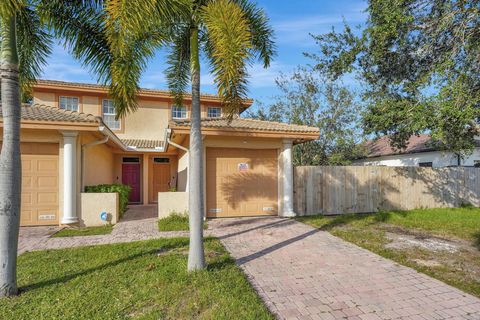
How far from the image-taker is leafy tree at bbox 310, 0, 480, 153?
727cm

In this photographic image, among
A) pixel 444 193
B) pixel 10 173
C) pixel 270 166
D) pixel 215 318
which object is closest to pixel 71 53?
pixel 10 173

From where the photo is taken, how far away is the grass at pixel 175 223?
7820 millimetres

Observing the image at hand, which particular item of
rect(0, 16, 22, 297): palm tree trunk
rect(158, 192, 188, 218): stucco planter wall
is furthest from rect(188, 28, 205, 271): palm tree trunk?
rect(158, 192, 188, 218): stucco planter wall

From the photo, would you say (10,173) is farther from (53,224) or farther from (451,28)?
(451,28)

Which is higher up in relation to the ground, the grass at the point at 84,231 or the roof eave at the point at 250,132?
the roof eave at the point at 250,132

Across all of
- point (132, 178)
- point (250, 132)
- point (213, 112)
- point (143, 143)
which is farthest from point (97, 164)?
point (213, 112)

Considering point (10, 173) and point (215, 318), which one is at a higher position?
point (10, 173)

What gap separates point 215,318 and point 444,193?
12.7m

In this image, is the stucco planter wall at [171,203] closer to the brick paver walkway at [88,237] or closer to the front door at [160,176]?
the brick paver walkway at [88,237]

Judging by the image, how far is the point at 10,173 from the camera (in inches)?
144

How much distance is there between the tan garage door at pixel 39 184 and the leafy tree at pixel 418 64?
10591mm

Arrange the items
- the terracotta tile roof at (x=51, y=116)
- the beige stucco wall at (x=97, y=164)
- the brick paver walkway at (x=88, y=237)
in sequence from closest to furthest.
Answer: the brick paver walkway at (x=88, y=237) < the terracotta tile roof at (x=51, y=116) < the beige stucco wall at (x=97, y=164)

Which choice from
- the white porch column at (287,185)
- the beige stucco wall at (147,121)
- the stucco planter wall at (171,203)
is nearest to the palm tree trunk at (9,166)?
the stucco planter wall at (171,203)

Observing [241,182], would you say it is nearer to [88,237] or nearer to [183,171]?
[183,171]
